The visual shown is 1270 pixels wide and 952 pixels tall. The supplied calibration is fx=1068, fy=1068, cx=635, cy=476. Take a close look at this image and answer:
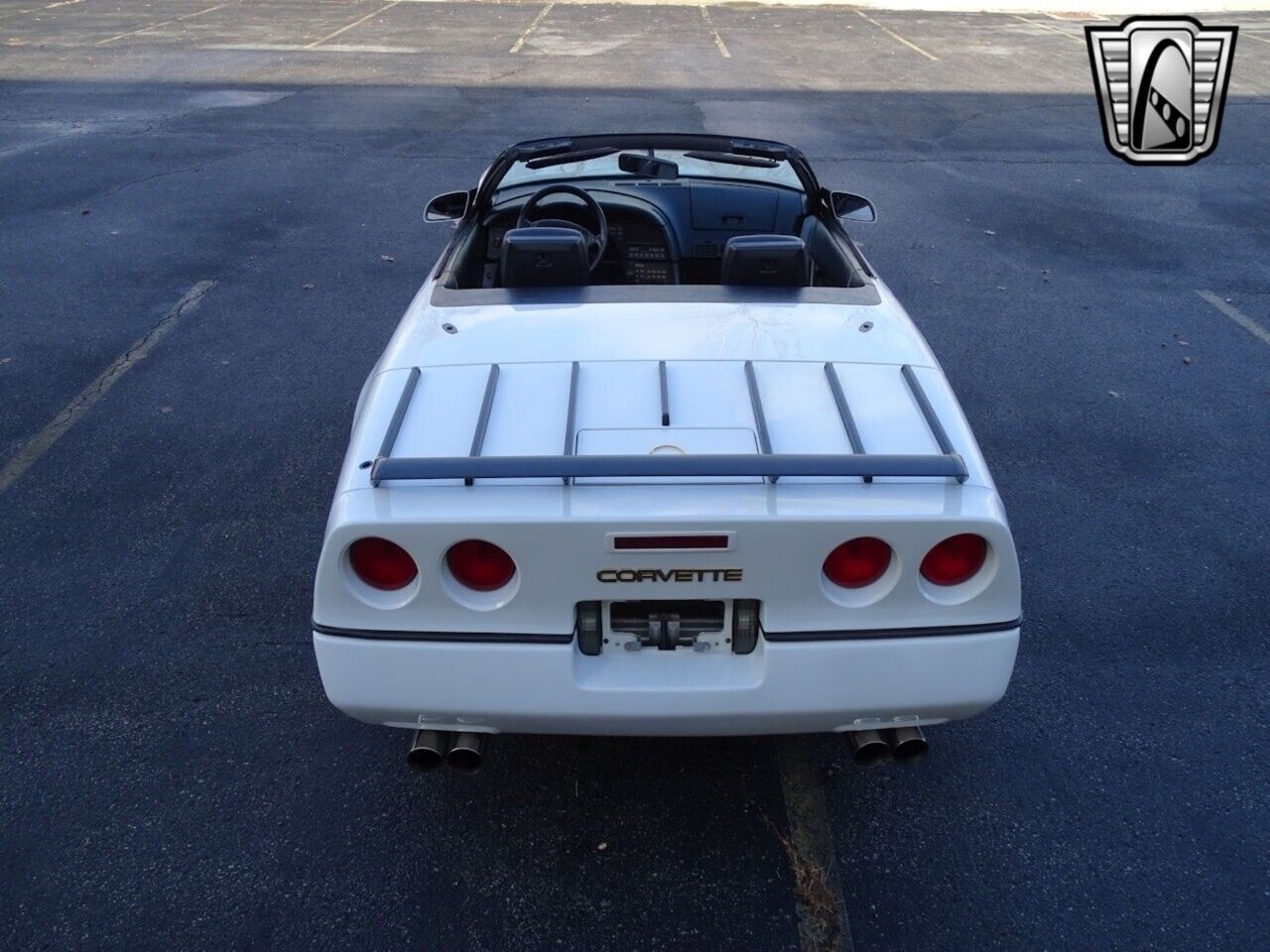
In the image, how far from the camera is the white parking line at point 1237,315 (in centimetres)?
679

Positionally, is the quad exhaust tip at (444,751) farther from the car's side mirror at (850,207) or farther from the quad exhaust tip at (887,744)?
the car's side mirror at (850,207)

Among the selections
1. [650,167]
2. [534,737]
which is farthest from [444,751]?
[650,167]

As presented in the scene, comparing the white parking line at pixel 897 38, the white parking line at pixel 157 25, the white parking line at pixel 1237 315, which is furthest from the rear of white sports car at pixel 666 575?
the white parking line at pixel 157 25

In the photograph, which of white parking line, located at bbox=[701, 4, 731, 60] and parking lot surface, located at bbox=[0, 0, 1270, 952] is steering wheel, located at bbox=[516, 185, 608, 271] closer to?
parking lot surface, located at bbox=[0, 0, 1270, 952]

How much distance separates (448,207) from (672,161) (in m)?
1.07

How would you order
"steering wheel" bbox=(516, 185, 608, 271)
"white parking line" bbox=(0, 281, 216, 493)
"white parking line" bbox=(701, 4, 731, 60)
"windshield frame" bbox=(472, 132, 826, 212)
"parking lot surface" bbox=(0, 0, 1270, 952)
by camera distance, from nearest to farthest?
"parking lot surface" bbox=(0, 0, 1270, 952), "steering wheel" bbox=(516, 185, 608, 271), "windshield frame" bbox=(472, 132, 826, 212), "white parking line" bbox=(0, 281, 216, 493), "white parking line" bbox=(701, 4, 731, 60)

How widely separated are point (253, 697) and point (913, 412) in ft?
7.50

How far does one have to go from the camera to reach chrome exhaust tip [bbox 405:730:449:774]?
8.77 feet

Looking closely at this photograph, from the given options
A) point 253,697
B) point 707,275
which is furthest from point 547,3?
point 253,697

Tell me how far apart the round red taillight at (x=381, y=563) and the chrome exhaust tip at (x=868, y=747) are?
45.9 inches

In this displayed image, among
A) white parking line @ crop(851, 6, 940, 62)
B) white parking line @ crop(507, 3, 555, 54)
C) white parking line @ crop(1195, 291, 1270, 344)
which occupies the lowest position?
white parking line @ crop(1195, 291, 1270, 344)

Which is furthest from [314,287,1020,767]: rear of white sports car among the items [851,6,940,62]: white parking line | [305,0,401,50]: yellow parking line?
[305,0,401,50]: yellow parking line

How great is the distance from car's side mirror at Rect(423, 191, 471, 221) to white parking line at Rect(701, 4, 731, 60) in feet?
49.7

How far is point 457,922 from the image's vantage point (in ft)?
8.87
